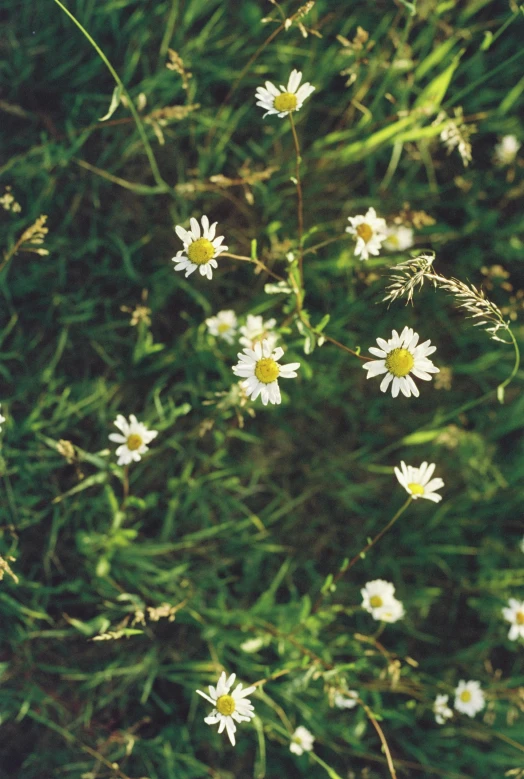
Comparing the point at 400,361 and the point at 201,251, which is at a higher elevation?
the point at 201,251

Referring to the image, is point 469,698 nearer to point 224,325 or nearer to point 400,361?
point 400,361

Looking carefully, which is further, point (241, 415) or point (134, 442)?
point (241, 415)

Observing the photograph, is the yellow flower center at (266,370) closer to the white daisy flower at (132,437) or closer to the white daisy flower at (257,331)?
the white daisy flower at (257,331)

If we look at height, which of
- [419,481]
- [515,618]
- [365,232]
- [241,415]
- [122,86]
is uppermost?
[122,86]

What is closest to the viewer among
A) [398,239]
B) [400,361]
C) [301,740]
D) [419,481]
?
[400,361]

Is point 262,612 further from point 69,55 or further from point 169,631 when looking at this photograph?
point 69,55

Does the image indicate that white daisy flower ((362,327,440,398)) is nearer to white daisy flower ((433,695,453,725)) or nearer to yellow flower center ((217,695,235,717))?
yellow flower center ((217,695,235,717))

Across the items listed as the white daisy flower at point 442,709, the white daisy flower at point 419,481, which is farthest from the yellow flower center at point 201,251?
the white daisy flower at point 442,709

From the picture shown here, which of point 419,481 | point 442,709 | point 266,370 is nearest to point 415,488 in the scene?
→ point 419,481

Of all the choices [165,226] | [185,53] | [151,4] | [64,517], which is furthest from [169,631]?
[151,4]
